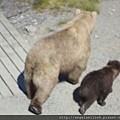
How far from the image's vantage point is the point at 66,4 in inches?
437

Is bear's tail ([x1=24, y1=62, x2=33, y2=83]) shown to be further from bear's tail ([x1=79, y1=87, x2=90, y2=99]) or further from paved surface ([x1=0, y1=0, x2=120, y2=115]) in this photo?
bear's tail ([x1=79, y1=87, x2=90, y2=99])

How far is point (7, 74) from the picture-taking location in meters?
8.12

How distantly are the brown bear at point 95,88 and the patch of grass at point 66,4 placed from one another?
3.64m

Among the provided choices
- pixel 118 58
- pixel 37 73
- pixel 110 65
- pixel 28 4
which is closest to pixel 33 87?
pixel 37 73

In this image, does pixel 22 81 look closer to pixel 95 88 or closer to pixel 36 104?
pixel 36 104

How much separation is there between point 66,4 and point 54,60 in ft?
14.1

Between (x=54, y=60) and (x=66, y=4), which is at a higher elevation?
(x=54, y=60)

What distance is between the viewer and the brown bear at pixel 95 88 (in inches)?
279

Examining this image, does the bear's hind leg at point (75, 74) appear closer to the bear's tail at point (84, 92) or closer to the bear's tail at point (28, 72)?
the bear's tail at point (84, 92)

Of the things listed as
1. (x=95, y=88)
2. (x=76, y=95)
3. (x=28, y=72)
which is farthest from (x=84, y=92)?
(x=28, y=72)

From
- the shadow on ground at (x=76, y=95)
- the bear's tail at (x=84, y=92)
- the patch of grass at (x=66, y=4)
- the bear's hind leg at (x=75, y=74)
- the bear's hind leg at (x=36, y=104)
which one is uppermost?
the bear's hind leg at (x=36, y=104)

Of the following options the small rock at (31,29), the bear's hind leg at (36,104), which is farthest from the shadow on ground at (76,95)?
the small rock at (31,29)

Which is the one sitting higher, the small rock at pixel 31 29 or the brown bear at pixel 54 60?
the brown bear at pixel 54 60

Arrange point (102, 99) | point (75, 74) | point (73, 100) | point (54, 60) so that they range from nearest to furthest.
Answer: point (54, 60)
point (102, 99)
point (73, 100)
point (75, 74)
